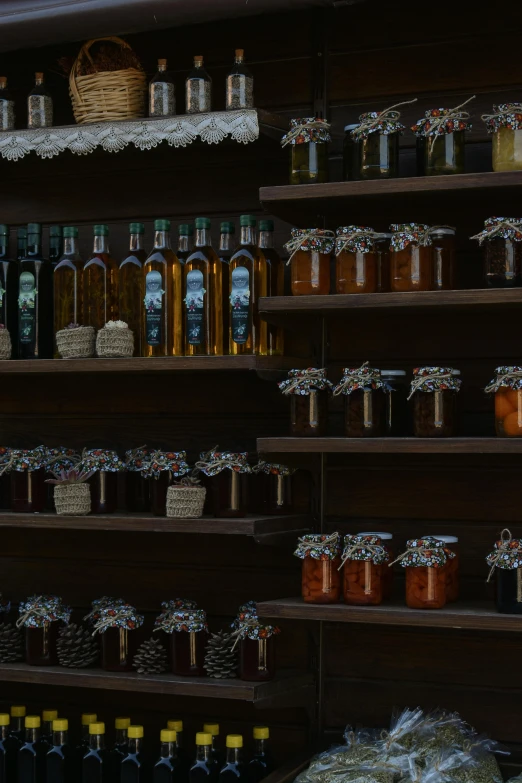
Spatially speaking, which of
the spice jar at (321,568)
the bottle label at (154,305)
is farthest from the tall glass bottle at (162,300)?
the spice jar at (321,568)

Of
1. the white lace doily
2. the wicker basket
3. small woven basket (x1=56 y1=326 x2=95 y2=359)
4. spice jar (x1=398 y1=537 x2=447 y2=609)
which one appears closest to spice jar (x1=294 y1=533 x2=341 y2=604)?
spice jar (x1=398 y1=537 x2=447 y2=609)

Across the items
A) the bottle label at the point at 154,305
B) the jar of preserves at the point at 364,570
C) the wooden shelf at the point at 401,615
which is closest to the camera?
the wooden shelf at the point at 401,615

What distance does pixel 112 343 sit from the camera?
249 cm

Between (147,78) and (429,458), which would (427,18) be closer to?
(147,78)

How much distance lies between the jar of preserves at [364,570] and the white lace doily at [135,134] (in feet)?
2.93

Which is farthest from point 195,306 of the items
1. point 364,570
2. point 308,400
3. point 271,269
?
point 364,570

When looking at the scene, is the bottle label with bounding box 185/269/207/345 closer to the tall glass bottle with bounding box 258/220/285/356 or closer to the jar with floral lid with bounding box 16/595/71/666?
the tall glass bottle with bounding box 258/220/285/356

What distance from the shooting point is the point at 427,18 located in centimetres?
257

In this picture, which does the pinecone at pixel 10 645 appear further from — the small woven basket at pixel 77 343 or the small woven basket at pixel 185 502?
the small woven basket at pixel 77 343

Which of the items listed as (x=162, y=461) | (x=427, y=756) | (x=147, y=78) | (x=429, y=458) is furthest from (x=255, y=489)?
(x=147, y=78)

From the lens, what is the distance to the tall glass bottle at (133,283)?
2586 millimetres

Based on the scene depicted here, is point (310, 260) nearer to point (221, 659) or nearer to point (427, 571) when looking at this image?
point (427, 571)

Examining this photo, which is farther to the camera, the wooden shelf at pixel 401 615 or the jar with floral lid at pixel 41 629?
the jar with floral lid at pixel 41 629

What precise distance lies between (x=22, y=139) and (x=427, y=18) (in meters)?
0.97
